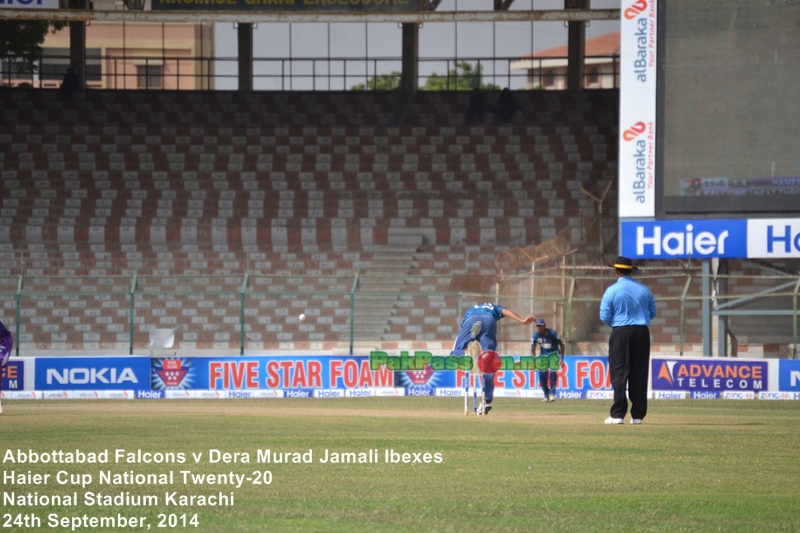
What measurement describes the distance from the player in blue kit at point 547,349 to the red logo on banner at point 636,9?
19.6ft

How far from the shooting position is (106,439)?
1098cm

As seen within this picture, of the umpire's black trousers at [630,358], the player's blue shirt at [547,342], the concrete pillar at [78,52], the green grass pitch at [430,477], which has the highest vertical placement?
the concrete pillar at [78,52]

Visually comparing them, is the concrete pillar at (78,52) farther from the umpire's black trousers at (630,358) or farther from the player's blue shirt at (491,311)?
the umpire's black trousers at (630,358)

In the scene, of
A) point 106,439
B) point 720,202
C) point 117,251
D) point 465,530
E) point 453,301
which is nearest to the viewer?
point 465,530

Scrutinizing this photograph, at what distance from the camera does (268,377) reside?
80.8ft

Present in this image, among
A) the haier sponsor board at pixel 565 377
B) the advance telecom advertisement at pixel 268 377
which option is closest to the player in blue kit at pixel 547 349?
the advance telecom advertisement at pixel 268 377

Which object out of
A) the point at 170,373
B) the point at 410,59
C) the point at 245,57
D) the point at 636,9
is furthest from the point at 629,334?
the point at 245,57

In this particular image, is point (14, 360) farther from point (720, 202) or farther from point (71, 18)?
point (720, 202)

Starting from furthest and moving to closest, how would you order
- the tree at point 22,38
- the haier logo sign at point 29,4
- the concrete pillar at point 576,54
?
the tree at point 22,38, the concrete pillar at point 576,54, the haier logo sign at point 29,4

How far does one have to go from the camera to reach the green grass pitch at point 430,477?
678cm

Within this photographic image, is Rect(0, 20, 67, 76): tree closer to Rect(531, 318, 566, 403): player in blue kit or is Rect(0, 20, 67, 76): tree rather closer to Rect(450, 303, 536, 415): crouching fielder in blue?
Rect(531, 318, 566, 403): player in blue kit

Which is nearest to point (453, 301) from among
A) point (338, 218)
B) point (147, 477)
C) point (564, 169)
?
point (338, 218)

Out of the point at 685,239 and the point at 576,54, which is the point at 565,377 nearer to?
the point at 685,239

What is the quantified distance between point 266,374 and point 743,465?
1663 centimetres
